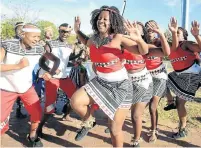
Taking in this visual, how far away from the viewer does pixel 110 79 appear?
3475 millimetres

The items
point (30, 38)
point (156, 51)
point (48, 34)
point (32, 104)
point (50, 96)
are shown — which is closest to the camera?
point (156, 51)

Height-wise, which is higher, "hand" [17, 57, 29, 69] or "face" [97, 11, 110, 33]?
"face" [97, 11, 110, 33]

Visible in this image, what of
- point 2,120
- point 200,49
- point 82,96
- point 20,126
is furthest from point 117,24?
point 20,126

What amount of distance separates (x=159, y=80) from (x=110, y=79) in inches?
53.3

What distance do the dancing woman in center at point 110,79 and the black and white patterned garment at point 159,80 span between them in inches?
40.4

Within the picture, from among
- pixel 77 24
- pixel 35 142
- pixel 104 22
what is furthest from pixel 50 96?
pixel 104 22

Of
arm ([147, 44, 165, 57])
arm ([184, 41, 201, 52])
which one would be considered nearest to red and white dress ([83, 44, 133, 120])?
arm ([147, 44, 165, 57])

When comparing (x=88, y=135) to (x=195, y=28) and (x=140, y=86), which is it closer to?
(x=140, y=86)

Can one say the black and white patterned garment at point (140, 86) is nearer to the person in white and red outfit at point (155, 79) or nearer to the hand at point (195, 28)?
the person in white and red outfit at point (155, 79)

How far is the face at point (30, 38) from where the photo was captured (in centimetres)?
371

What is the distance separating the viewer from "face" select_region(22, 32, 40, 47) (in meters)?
3.71

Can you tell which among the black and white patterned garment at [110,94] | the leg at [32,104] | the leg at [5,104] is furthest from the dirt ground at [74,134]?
the black and white patterned garment at [110,94]

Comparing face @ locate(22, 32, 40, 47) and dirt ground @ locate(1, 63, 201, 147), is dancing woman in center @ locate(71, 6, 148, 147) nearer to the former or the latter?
face @ locate(22, 32, 40, 47)

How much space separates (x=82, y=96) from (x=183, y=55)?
1.95 m
